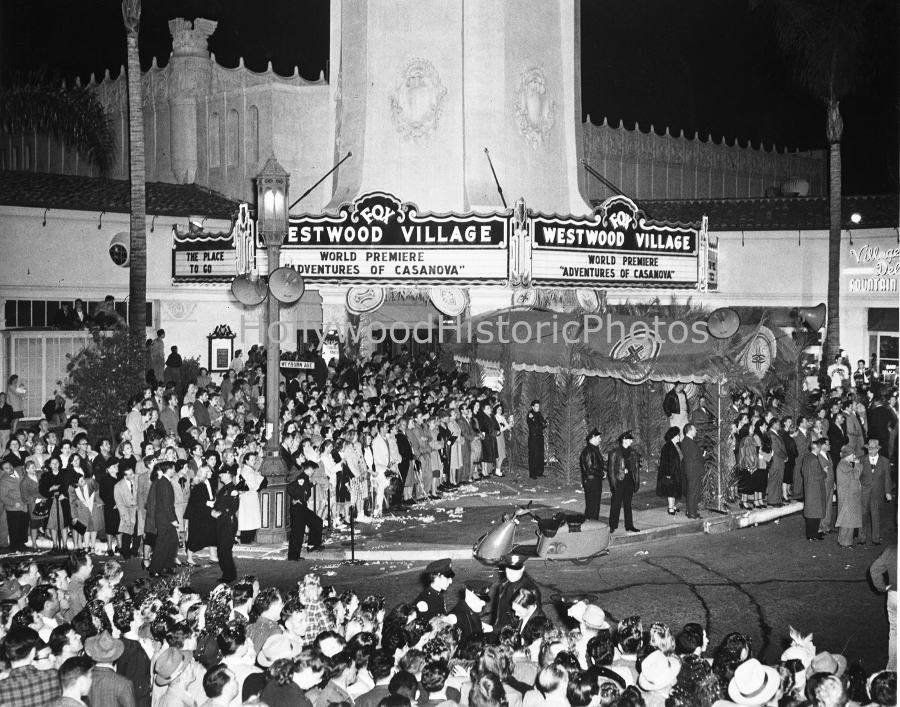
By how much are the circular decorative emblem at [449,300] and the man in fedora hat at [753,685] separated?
14.7m

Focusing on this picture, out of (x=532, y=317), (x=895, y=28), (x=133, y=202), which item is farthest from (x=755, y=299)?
(x=133, y=202)

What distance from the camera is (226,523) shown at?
12.3 metres

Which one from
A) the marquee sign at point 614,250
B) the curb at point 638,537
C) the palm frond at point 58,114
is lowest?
the curb at point 638,537

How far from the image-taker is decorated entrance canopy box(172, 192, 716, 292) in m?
18.4

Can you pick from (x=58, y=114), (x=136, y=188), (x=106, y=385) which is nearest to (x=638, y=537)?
(x=106, y=385)

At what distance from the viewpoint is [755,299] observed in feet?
111

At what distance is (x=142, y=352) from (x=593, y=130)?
23963 mm

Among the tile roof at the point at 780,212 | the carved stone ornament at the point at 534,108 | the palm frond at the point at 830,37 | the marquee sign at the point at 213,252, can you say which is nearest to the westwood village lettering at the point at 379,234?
the marquee sign at the point at 213,252

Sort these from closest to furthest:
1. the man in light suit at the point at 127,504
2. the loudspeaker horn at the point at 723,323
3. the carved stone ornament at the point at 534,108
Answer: the man in light suit at the point at 127,504 → the loudspeaker horn at the point at 723,323 → the carved stone ornament at the point at 534,108

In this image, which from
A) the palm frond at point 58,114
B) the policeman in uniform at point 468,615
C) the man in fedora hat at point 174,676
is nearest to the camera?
the man in fedora hat at point 174,676

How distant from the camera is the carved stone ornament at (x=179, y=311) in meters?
27.9

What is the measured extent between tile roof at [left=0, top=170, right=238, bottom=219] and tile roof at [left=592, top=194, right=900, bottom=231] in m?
13.3

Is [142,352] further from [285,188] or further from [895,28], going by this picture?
[895,28]

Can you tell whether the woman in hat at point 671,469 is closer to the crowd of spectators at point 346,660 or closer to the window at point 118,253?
the crowd of spectators at point 346,660
